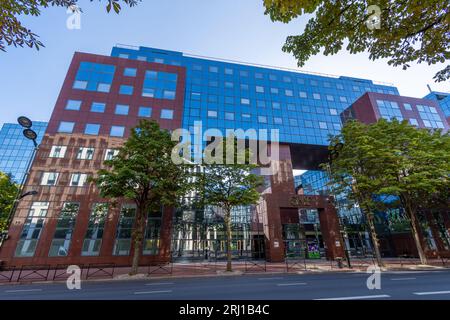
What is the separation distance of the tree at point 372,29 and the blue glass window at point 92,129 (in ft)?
93.8

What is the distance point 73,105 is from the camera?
27641 mm

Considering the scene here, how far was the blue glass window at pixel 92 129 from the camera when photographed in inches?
1059

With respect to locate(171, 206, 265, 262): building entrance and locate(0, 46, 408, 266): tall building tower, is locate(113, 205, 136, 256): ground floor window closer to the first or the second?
locate(0, 46, 408, 266): tall building tower

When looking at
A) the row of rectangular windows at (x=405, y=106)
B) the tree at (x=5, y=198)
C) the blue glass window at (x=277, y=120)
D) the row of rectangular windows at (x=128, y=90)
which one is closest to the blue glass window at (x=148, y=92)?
the row of rectangular windows at (x=128, y=90)

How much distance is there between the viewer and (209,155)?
68.0 feet

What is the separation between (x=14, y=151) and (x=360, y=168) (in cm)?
9417

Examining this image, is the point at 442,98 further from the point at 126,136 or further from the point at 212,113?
the point at 126,136

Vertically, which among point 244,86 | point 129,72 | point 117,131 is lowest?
point 117,131

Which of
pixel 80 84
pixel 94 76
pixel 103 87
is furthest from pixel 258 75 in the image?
pixel 80 84

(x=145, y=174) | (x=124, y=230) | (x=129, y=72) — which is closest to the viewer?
(x=145, y=174)

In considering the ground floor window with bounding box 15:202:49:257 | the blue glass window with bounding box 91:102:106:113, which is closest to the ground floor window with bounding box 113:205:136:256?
the ground floor window with bounding box 15:202:49:257

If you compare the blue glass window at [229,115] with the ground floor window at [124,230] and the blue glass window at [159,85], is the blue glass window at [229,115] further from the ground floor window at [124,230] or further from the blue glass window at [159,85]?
the ground floor window at [124,230]
